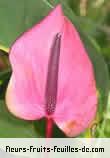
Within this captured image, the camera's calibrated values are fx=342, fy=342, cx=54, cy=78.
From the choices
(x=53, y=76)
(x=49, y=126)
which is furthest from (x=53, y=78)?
(x=49, y=126)

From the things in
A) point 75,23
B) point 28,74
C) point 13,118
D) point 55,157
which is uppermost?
point 75,23

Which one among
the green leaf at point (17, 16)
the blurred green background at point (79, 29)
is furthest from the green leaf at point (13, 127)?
the green leaf at point (17, 16)

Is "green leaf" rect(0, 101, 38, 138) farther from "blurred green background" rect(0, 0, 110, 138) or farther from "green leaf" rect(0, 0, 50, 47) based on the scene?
"green leaf" rect(0, 0, 50, 47)

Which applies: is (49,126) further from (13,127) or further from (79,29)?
(79,29)

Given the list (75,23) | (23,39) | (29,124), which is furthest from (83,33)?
(29,124)

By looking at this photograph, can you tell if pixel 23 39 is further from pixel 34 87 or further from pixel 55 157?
pixel 55 157

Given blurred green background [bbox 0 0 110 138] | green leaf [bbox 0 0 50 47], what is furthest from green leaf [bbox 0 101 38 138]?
green leaf [bbox 0 0 50 47]

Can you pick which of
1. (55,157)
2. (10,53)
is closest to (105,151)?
(55,157)

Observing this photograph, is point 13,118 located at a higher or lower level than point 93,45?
lower
